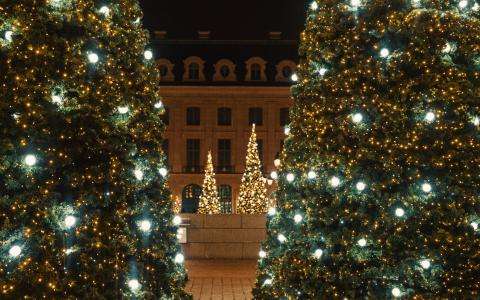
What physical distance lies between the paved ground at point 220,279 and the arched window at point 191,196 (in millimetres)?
26078

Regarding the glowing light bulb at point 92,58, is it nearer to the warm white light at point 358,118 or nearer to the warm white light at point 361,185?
the warm white light at point 358,118

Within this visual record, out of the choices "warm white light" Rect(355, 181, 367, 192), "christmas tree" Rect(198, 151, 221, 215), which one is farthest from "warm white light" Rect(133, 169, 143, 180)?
"christmas tree" Rect(198, 151, 221, 215)

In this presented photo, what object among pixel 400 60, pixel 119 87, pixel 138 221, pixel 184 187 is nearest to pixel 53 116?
pixel 119 87

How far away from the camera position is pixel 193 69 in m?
45.4

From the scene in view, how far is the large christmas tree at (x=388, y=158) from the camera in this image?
7.09 meters

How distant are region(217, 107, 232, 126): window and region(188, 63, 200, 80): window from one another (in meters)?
2.68

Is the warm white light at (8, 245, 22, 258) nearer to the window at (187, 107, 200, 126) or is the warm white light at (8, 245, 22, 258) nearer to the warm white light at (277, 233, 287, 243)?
the warm white light at (277, 233, 287, 243)

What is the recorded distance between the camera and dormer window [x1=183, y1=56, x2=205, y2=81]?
45.2m

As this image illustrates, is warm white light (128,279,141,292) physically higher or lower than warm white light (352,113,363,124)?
lower

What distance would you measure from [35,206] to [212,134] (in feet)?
130

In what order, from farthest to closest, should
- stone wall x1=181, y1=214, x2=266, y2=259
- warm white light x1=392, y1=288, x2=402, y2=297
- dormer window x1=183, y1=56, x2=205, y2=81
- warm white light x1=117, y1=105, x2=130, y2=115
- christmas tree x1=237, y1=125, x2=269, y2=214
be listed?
1. dormer window x1=183, y1=56, x2=205, y2=81
2. christmas tree x1=237, y1=125, x2=269, y2=214
3. stone wall x1=181, y1=214, x2=266, y2=259
4. warm white light x1=392, y1=288, x2=402, y2=297
5. warm white light x1=117, y1=105, x2=130, y2=115

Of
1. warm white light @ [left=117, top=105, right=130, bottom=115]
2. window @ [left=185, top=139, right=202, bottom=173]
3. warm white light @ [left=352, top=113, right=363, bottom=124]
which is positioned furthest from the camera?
window @ [left=185, top=139, right=202, bottom=173]

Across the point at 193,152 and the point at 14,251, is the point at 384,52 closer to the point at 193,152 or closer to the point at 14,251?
the point at 14,251

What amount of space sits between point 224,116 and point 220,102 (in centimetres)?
101
